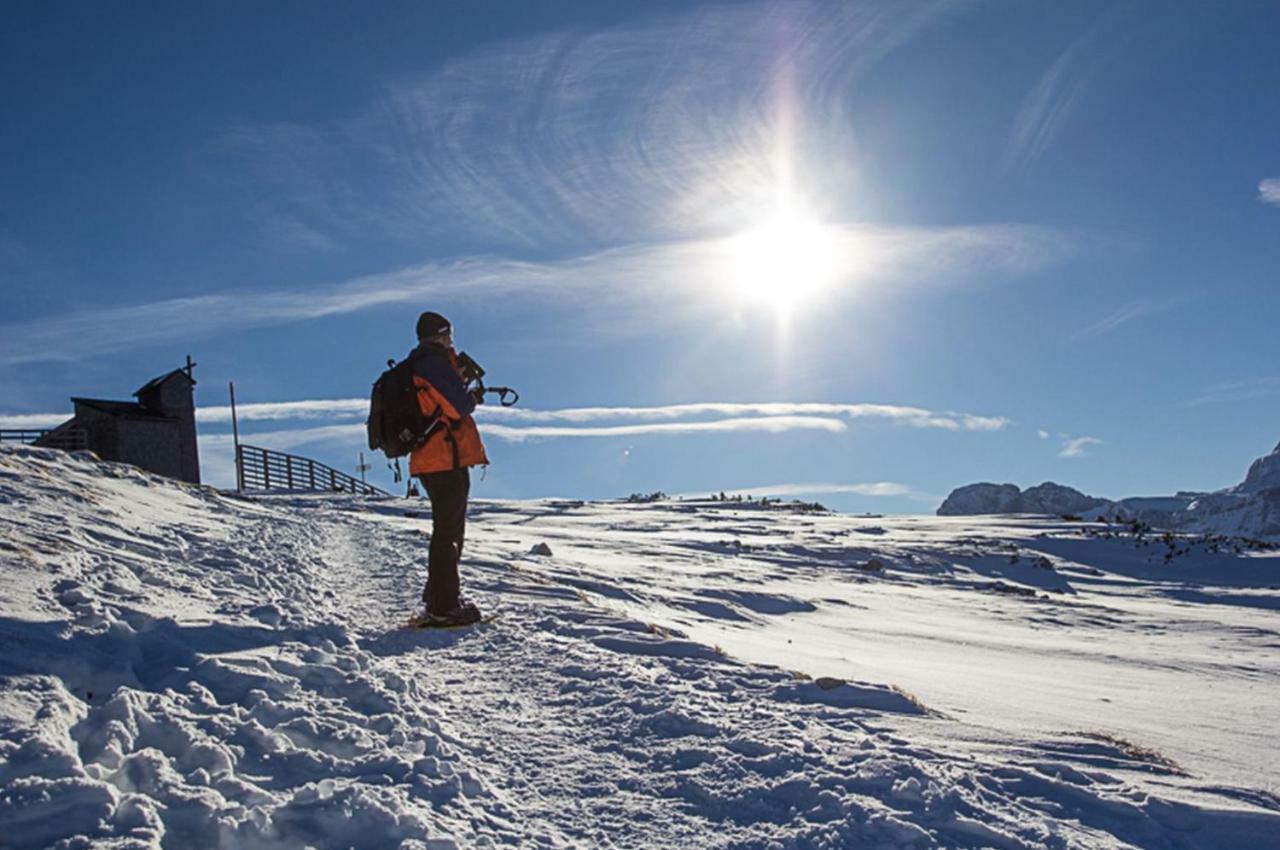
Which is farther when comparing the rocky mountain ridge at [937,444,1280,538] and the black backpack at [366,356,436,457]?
the rocky mountain ridge at [937,444,1280,538]

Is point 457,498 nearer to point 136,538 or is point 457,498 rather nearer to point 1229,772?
point 136,538

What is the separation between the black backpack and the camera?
5262 mm

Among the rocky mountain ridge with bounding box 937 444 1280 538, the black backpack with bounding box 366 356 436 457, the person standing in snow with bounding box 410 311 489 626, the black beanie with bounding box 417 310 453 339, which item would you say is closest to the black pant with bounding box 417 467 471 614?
the person standing in snow with bounding box 410 311 489 626

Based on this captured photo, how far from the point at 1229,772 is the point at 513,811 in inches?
102

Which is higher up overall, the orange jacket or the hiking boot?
the orange jacket

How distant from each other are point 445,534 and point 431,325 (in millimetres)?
1378

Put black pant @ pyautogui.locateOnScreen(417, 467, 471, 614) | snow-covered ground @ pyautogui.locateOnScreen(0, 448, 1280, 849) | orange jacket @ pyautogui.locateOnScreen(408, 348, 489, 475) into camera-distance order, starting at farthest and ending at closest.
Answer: orange jacket @ pyautogui.locateOnScreen(408, 348, 489, 475) → black pant @ pyautogui.locateOnScreen(417, 467, 471, 614) → snow-covered ground @ pyautogui.locateOnScreen(0, 448, 1280, 849)

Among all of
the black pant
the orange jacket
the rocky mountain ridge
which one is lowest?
the rocky mountain ridge

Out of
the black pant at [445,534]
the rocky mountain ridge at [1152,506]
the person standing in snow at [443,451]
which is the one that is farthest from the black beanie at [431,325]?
the rocky mountain ridge at [1152,506]

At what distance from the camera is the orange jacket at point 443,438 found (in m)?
5.33

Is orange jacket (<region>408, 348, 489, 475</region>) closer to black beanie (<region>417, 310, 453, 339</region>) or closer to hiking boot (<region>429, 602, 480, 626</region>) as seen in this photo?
black beanie (<region>417, 310, 453, 339</region>)

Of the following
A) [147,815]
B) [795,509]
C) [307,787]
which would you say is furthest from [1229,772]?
[795,509]

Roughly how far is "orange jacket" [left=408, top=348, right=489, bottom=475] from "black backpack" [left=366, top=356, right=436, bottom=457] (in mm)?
48

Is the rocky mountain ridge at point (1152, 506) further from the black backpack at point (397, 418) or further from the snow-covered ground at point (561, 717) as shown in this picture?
the black backpack at point (397, 418)
